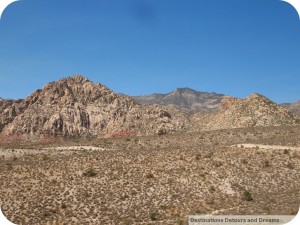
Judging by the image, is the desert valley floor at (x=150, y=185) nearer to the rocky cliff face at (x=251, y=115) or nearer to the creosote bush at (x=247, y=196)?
the creosote bush at (x=247, y=196)

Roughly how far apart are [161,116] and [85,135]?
804 inches

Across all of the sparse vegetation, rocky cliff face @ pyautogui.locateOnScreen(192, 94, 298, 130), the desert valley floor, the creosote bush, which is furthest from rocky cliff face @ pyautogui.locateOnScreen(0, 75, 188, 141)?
the creosote bush

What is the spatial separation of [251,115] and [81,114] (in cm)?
5555

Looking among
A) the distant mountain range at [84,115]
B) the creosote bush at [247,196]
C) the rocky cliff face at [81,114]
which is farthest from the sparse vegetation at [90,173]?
the rocky cliff face at [81,114]

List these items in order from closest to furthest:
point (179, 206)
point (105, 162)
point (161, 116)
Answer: point (179, 206), point (105, 162), point (161, 116)

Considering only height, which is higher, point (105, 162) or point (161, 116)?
point (161, 116)

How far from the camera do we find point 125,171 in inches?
1416

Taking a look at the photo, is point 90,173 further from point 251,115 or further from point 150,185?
point 251,115

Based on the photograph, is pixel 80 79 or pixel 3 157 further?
pixel 80 79

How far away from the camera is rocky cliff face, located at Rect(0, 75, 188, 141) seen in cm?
10988

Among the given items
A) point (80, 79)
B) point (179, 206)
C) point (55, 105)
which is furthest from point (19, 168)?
point (80, 79)

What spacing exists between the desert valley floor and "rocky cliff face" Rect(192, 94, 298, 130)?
3048 cm

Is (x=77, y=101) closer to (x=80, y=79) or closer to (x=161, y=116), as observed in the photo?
(x=80, y=79)

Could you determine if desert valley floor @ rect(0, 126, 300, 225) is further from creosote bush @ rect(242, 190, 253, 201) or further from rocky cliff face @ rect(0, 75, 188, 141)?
rocky cliff face @ rect(0, 75, 188, 141)
